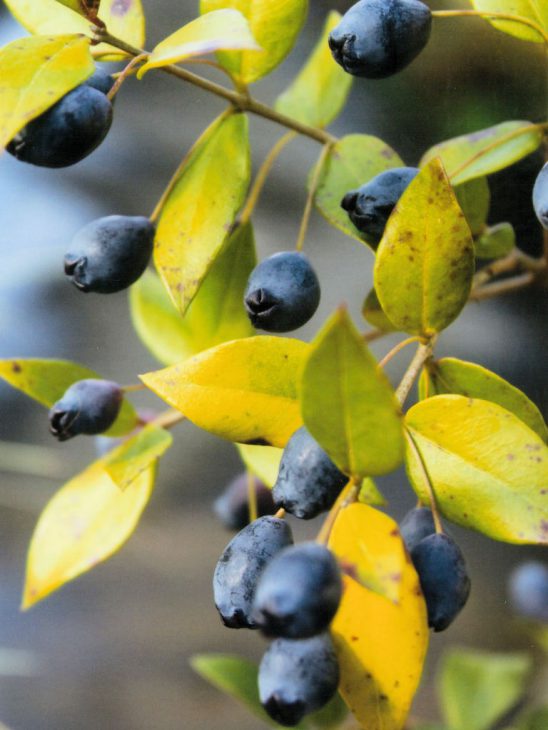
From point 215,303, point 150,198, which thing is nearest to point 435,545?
point 215,303

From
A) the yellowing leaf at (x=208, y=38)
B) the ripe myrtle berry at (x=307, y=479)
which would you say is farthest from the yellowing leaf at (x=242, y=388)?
the yellowing leaf at (x=208, y=38)

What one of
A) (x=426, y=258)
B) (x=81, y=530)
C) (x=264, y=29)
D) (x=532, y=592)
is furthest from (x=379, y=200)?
(x=532, y=592)

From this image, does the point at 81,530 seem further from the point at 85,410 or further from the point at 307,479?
the point at 307,479

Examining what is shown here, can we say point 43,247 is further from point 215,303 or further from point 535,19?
point 535,19

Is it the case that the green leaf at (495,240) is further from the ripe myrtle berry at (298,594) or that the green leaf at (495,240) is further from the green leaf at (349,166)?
the ripe myrtle berry at (298,594)

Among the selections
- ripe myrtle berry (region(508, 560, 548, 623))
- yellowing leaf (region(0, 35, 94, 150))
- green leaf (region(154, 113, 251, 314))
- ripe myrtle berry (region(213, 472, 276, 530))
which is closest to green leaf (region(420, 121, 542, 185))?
green leaf (region(154, 113, 251, 314))
